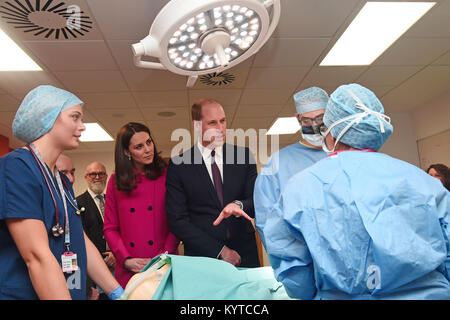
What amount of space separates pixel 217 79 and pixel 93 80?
1.29 meters

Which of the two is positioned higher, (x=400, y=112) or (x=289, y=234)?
(x=400, y=112)

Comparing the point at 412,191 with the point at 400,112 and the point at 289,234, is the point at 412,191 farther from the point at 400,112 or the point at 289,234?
the point at 400,112

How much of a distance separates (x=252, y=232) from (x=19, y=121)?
1.01m

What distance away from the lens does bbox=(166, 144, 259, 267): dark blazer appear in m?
1.48

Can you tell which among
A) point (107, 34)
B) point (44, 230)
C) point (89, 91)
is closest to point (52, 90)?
point (44, 230)

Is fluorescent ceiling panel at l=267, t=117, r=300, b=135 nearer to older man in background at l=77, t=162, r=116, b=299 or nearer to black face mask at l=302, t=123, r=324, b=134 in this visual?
older man in background at l=77, t=162, r=116, b=299

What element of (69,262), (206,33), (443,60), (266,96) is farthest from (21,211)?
(443,60)

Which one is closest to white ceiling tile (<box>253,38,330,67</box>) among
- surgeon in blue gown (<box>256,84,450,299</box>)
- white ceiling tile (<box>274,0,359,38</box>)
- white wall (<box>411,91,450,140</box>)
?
white ceiling tile (<box>274,0,359,38</box>)

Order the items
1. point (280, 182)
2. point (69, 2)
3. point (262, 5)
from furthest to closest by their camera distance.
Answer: point (69, 2) → point (280, 182) → point (262, 5)

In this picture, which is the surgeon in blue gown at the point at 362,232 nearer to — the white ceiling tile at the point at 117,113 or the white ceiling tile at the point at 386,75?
the white ceiling tile at the point at 386,75

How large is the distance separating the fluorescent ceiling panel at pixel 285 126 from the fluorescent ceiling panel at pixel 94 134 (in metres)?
2.70

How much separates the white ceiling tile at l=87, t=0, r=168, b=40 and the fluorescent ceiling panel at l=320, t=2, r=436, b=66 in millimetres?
1598

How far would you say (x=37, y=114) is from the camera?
3.59 feet

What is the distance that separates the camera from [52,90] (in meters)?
1.14
